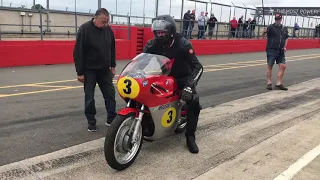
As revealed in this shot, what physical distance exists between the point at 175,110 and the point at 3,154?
218 cm

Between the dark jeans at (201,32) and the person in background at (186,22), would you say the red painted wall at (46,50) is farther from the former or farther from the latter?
the dark jeans at (201,32)

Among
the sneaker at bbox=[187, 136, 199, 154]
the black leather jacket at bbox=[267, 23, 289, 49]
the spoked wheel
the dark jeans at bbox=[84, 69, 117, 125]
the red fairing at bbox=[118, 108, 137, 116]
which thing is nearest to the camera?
the spoked wheel

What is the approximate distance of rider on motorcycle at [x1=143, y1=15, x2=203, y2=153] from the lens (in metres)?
4.12

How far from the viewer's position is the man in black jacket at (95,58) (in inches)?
193

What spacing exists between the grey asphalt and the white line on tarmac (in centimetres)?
260

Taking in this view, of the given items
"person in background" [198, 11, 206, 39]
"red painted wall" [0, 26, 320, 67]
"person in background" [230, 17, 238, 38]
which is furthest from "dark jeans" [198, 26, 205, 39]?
"red painted wall" [0, 26, 320, 67]

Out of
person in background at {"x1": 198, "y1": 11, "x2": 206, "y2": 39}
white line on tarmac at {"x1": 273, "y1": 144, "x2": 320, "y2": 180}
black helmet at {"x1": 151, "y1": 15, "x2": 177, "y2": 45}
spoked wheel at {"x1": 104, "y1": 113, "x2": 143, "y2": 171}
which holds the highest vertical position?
person in background at {"x1": 198, "y1": 11, "x2": 206, "y2": 39}

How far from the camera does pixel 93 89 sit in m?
5.16

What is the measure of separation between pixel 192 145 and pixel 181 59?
3.75ft

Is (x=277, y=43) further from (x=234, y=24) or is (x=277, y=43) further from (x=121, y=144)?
(x=234, y=24)

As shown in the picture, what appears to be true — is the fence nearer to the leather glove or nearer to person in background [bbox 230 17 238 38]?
person in background [bbox 230 17 238 38]

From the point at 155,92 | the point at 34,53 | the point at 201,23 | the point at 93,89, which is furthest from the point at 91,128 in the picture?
the point at 201,23

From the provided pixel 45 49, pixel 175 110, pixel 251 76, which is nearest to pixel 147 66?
pixel 175 110

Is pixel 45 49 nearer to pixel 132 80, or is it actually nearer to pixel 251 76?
pixel 251 76
